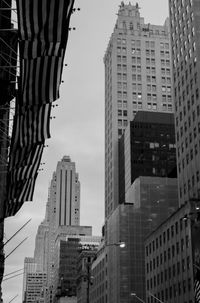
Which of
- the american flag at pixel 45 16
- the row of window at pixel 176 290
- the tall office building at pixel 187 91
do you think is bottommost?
the row of window at pixel 176 290

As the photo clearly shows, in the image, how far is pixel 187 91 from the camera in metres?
121

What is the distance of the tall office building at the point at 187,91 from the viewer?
372ft

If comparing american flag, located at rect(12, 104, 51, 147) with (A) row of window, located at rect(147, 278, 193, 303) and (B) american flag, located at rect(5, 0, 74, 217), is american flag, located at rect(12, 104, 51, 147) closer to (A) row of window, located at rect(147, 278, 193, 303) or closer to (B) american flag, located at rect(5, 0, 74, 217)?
(B) american flag, located at rect(5, 0, 74, 217)

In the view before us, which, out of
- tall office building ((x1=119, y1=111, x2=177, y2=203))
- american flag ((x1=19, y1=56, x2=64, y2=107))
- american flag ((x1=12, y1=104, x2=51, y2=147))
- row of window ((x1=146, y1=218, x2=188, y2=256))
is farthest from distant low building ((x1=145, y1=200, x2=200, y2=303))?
american flag ((x1=19, y1=56, x2=64, y2=107))

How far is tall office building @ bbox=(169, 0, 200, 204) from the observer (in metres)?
113

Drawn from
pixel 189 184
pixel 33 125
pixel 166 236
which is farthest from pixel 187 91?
pixel 33 125

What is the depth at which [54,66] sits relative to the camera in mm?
15516

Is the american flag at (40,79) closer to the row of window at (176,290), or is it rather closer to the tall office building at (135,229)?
the row of window at (176,290)

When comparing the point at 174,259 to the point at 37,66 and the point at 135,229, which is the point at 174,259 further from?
the point at 37,66

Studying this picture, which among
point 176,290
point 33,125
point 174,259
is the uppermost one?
point 174,259

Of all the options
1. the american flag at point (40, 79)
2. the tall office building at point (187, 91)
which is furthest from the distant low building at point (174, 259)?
the american flag at point (40, 79)

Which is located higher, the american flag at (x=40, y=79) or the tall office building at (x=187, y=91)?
the tall office building at (x=187, y=91)

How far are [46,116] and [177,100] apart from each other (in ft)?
363

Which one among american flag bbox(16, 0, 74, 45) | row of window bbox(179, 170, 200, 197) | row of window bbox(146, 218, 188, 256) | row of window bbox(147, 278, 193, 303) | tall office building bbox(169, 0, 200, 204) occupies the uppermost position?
tall office building bbox(169, 0, 200, 204)
